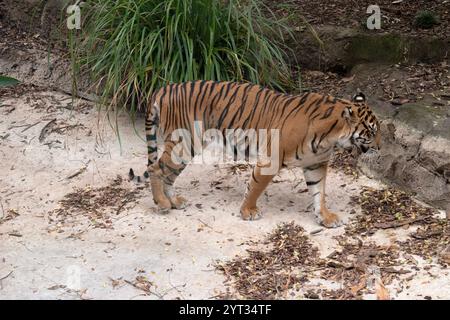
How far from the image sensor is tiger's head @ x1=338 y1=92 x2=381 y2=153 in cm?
510

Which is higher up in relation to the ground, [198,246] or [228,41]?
[228,41]

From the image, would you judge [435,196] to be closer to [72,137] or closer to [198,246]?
[198,246]

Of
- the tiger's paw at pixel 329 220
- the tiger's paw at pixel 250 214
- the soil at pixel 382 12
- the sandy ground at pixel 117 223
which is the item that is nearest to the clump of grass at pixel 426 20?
the soil at pixel 382 12

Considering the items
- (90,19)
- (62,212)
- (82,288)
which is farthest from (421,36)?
(82,288)

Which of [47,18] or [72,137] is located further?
[47,18]

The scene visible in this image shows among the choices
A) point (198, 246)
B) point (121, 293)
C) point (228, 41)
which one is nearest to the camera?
point (121, 293)

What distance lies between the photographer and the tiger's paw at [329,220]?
5215 mm

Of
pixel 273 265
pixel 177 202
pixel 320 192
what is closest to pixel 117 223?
Answer: pixel 177 202

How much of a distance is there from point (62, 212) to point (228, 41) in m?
2.16

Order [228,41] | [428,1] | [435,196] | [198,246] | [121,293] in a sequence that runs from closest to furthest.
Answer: [121,293]
[198,246]
[435,196]
[228,41]
[428,1]

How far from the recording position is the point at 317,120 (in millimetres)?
5137

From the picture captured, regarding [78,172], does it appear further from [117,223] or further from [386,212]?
[386,212]

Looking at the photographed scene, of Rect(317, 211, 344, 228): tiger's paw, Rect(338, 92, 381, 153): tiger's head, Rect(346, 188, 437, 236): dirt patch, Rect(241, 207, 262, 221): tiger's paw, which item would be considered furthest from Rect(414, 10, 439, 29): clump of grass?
Rect(241, 207, 262, 221): tiger's paw

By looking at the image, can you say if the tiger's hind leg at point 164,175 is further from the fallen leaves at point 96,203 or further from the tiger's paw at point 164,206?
the fallen leaves at point 96,203
